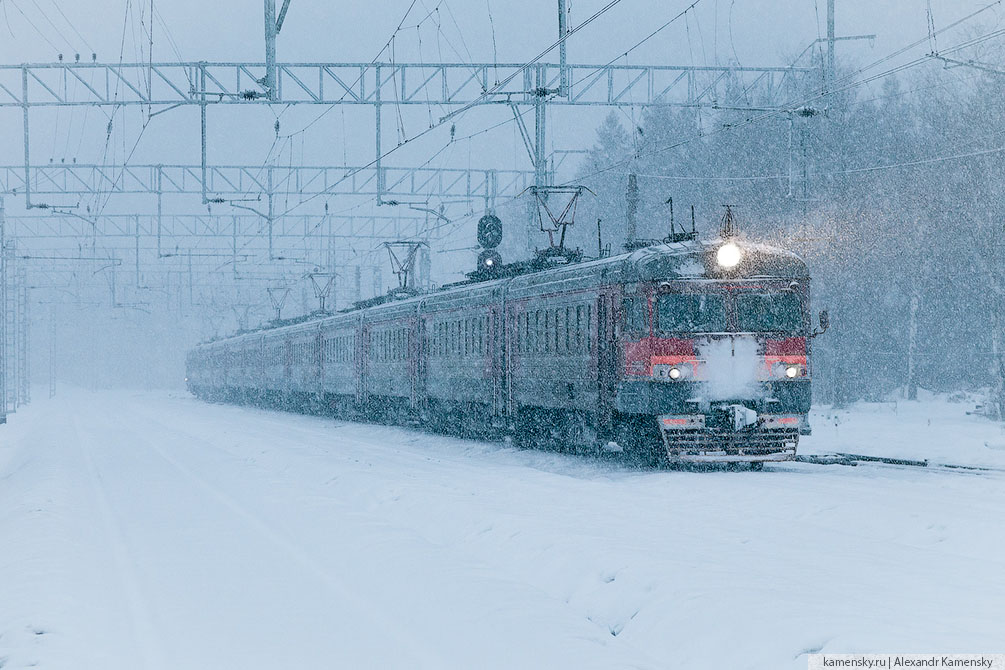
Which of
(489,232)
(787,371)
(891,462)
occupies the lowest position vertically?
(891,462)

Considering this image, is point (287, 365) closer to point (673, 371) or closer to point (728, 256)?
point (728, 256)

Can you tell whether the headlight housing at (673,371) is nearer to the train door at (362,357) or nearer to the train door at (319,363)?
the train door at (362,357)

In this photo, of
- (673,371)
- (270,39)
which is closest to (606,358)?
(673,371)

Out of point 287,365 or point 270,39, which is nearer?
point 270,39

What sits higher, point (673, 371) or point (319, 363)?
point (319, 363)

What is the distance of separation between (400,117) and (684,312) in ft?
51.6

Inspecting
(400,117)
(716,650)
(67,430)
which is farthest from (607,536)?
(67,430)

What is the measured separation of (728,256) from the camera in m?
18.1

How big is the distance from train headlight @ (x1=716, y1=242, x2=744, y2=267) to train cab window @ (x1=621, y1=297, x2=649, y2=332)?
123cm

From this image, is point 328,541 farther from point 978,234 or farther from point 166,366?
point 166,366

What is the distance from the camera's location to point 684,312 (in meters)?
17.9

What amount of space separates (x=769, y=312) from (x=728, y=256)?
3.18 ft

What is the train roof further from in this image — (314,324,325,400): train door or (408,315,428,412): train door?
(314,324,325,400): train door

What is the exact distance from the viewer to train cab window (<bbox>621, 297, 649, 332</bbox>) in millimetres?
17875
